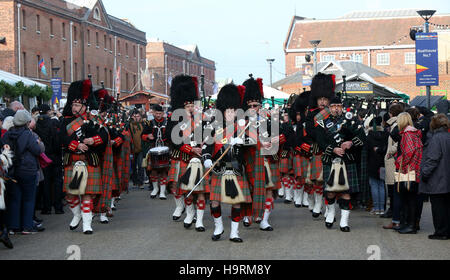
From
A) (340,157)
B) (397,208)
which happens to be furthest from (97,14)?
(397,208)

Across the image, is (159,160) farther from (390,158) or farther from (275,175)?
(390,158)

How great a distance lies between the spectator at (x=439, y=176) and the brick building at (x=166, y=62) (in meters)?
62.2

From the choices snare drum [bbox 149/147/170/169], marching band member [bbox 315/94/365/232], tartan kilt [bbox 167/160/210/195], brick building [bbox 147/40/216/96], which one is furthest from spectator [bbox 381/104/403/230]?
brick building [bbox 147/40/216/96]

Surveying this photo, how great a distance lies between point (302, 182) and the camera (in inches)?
531

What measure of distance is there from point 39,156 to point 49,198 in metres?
2.21

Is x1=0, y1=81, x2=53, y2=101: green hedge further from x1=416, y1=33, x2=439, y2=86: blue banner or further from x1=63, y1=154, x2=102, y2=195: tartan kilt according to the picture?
x1=416, y1=33, x2=439, y2=86: blue banner

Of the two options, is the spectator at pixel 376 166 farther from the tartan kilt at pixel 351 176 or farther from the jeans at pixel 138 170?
the jeans at pixel 138 170

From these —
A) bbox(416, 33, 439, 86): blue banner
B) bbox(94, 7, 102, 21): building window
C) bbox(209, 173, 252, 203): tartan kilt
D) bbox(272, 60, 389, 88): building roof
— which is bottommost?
bbox(209, 173, 252, 203): tartan kilt

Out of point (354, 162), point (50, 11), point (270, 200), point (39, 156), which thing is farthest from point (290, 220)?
point (50, 11)

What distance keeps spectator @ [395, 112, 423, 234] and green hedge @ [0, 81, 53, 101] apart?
1235 cm

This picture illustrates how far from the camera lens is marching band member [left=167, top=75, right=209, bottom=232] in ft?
34.7

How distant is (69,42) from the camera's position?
172 ft
